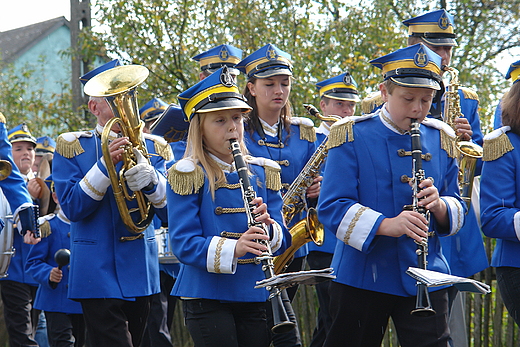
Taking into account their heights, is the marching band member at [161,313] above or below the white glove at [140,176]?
below

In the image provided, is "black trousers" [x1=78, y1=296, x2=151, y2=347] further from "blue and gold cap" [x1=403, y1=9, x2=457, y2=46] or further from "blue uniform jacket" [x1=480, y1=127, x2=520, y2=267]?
"blue and gold cap" [x1=403, y1=9, x2=457, y2=46]

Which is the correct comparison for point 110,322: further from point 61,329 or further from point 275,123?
point 61,329

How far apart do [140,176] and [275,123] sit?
1.44m

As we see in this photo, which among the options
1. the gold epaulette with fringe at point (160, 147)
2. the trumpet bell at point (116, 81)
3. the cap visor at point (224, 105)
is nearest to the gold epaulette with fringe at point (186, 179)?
the cap visor at point (224, 105)

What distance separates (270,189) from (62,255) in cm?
278

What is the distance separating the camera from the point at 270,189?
486cm

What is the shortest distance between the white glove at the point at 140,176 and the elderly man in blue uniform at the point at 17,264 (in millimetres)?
1858

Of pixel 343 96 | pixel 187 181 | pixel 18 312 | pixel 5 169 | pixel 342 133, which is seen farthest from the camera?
pixel 18 312

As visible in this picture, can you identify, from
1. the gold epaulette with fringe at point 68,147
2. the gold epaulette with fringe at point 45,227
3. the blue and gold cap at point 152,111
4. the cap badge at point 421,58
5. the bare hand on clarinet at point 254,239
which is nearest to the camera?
the bare hand on clarinet at point 254,239

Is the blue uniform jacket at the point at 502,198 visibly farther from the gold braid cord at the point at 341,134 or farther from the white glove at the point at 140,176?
the white glove at the point at 140,176

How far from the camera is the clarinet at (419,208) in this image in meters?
4.19

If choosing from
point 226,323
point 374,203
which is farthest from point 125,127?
point 374,203

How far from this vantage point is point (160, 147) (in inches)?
237

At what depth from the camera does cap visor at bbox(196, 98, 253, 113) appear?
461 cm
